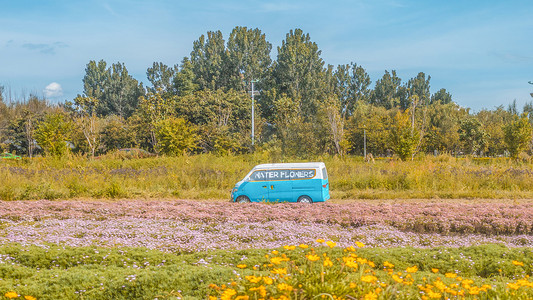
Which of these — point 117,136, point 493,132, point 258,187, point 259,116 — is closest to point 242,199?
point 258,187

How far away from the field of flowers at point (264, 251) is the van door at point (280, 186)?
7.76 ft

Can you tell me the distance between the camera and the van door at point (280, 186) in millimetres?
12844

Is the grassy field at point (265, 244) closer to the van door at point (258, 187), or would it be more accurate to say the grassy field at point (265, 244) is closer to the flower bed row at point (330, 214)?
the flower bed row at point (330, 214)

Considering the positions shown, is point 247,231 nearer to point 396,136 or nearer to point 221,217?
point 221,217

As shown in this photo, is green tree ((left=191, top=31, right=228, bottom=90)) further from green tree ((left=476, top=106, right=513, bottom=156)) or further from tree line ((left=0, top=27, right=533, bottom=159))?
green tree ((left=476, top=106, right=513, bottom=156))

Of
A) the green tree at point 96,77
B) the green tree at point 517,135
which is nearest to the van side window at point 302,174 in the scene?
the green tree at point 517,135

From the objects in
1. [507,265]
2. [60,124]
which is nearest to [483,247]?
[507,265]

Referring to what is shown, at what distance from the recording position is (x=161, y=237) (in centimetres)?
754

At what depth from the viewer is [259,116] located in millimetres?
40750

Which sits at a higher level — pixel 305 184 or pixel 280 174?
pixel 280 174

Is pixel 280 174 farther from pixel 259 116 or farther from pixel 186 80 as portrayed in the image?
pixel 186 80

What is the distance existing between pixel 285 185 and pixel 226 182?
4.43 meters

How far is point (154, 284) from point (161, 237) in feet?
10.6

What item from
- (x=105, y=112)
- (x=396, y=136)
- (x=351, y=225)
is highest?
(x=105, y=112)
